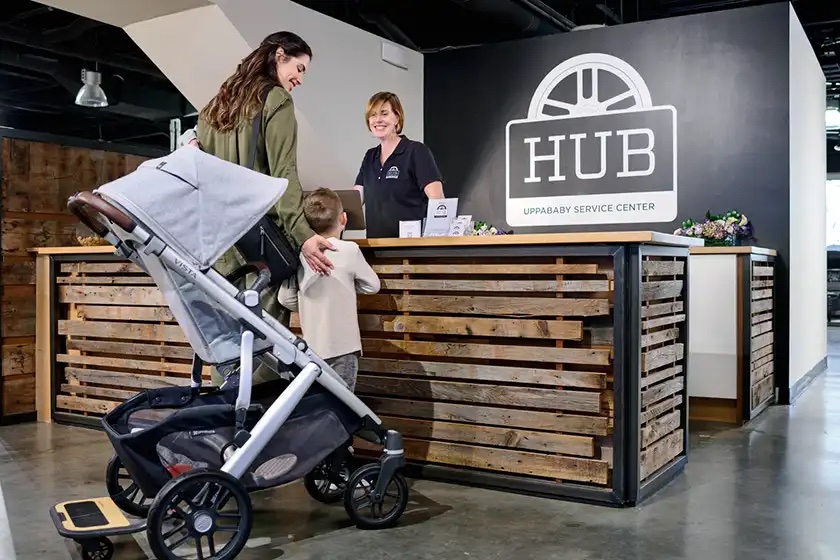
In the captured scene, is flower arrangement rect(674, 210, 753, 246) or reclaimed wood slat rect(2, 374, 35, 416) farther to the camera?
flower arrangement rect(674, 210, 753, 246)

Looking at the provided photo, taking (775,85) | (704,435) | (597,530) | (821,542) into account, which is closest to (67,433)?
(597,530)

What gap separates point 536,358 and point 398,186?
1.36 m

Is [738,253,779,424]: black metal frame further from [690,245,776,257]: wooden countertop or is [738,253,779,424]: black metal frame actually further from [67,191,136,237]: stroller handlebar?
[67,191,136,237]: stroller handlebar

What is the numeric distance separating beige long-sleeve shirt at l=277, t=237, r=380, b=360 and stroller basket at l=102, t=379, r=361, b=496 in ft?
1.06

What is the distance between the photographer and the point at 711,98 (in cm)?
628

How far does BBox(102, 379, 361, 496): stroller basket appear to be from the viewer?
249 centimetres

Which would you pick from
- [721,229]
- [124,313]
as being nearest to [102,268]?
[124,313]

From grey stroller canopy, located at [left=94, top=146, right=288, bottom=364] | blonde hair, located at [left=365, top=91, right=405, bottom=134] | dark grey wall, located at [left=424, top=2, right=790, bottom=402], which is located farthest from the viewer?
dark grey wall, located at [left=424, top=2, right=790, bottom=402]

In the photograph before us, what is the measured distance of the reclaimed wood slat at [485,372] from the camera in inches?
126

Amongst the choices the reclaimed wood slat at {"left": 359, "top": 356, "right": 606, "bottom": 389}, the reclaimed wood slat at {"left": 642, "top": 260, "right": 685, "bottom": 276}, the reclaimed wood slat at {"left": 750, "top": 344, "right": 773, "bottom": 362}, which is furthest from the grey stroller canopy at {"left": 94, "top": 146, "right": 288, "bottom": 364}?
the reclaimed wood slat at {"left": 750, "top": 344, "right": 773, "bottom": 362}

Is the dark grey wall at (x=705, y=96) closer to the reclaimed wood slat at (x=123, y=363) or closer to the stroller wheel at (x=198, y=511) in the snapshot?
the reclaimed wood slat at (x=123, y=363)

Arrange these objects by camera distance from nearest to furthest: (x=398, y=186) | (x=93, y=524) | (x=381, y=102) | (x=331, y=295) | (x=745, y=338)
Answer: (x=93, y=524)
(x=331, y=295)
(x=381, y=102)
(x=398, y=186)
(x=745, y=338)

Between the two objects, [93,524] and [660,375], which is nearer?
[93,524]

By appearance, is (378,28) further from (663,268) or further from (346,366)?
(346,366)
